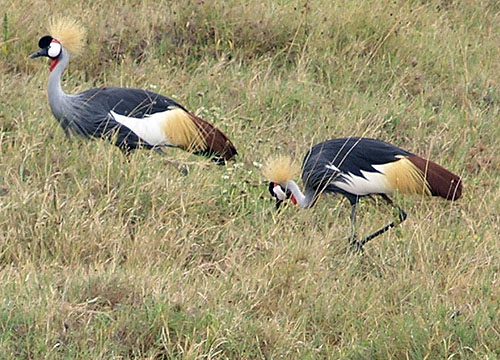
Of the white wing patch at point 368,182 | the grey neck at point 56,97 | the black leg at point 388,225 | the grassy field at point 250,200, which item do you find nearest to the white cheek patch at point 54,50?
the grey neck at point 56,97

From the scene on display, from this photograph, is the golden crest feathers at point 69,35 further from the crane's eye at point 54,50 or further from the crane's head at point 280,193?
the crane's head at point 280,193

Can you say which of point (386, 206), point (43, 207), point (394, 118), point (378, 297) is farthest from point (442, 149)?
point (43, 207)

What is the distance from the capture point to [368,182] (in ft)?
14.6

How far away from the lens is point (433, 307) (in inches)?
140

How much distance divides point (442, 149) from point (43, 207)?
7.11ft

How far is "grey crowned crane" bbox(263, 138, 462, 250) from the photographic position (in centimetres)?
443

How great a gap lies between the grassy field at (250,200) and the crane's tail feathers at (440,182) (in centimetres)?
12

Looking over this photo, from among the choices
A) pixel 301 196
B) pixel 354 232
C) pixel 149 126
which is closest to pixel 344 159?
pixel 301 196

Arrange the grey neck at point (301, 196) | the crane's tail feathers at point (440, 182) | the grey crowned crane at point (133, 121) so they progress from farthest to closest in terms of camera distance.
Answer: the grey crowned crane at point (133, 121) < the grey neck at point (301, 196) < the crane's tail feathers at point (440, 182)

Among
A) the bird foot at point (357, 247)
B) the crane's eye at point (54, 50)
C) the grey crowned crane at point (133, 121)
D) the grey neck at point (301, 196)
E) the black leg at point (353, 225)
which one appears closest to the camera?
the bird foot at point (357, 247)

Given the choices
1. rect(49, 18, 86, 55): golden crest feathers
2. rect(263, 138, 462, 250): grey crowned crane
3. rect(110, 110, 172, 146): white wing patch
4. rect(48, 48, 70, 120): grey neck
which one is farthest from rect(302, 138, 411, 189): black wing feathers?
rect(49, 18, 86, 55): golden crest feathers

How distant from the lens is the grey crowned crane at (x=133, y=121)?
4773 mm

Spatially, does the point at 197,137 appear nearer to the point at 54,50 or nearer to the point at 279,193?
the point at 279,193

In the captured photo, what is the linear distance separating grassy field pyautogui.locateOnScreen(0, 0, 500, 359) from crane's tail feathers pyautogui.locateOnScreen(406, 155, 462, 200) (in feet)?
0.40
